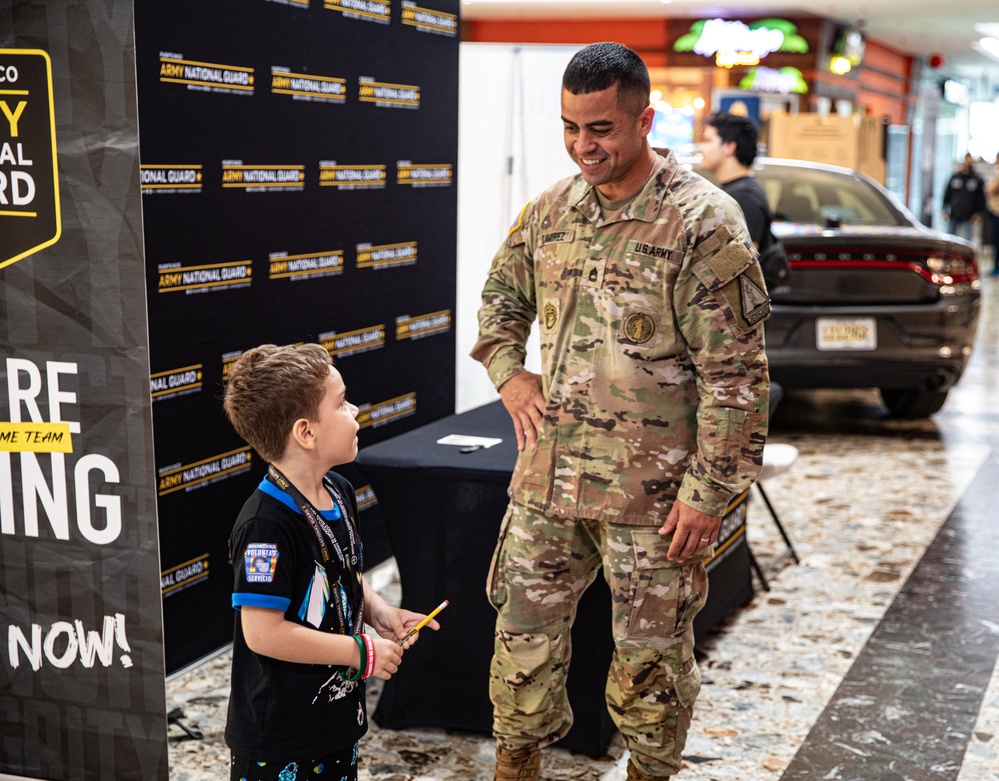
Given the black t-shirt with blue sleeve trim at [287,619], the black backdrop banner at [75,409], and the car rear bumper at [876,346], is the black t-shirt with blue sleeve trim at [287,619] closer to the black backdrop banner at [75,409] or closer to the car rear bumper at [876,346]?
the black backdrop banner at [75,409]

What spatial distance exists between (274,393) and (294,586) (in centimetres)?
30

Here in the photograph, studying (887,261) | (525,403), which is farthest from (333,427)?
(887,261)

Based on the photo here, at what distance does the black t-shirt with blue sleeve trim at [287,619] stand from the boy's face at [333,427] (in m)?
0.10

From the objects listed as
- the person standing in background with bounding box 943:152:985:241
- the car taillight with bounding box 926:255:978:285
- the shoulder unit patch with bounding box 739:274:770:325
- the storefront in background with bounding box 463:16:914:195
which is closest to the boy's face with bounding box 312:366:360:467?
the shoulder unit patch with bounding box 739:274:770:325

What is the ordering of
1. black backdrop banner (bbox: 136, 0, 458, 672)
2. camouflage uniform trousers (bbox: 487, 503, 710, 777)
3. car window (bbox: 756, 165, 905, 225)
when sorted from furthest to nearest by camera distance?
car window (bbox: 756, 165, 905, 225) → black backdrop banner (bbox: 136, 0, 458, 672) → camouflage uniform trousers (bbox: 487, 503, 710, 777)

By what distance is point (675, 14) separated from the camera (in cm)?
1619

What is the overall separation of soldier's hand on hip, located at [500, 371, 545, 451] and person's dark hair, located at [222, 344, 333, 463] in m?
0.62

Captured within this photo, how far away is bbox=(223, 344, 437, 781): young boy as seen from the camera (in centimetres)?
175

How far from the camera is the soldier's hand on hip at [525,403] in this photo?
7.72 feet

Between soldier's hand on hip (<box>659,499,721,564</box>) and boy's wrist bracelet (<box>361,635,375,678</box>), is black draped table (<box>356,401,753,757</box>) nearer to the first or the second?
soldier's hand on hip (<box>659,499,721,564</box>)

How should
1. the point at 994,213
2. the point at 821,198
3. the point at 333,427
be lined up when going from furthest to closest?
the point at 994,213 < the point at 821,198 < the point at 333,427

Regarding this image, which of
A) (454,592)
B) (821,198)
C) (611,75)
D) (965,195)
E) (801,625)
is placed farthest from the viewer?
(965,195)

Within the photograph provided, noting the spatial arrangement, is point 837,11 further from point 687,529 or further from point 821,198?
point 687,529

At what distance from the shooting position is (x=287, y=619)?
1.78 m
